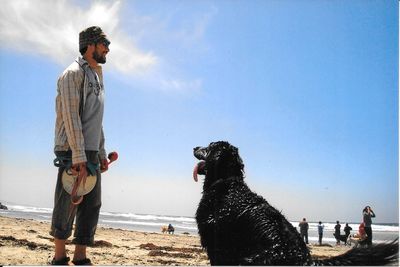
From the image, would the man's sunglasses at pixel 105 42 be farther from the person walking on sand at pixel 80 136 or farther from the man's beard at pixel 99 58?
the man's beard at pixel 99 58

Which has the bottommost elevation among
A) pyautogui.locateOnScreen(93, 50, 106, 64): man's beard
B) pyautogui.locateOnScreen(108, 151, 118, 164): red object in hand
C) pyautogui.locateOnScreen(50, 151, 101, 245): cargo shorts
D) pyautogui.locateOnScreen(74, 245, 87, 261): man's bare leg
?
pyautogui.locateOnScreen(74, 245, 87, 261): man's bare leg

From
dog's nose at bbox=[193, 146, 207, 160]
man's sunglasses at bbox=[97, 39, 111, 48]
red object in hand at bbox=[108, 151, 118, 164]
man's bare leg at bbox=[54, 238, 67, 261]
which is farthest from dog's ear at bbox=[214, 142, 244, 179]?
man's bare leg at bbox=[54, 238, 67, 261]

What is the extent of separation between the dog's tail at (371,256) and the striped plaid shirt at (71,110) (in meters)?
2.26

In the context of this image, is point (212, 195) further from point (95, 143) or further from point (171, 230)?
point (171, 230)

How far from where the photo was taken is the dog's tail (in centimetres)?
299

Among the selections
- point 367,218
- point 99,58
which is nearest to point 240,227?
point 99,58

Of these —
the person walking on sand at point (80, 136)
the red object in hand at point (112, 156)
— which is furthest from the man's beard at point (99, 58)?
the red object in hand at point (112, 156)

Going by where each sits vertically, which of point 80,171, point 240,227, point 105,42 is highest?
point 105,42

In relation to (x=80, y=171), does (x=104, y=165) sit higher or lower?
higher

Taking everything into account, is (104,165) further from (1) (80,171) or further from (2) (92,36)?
(2) (92,36)

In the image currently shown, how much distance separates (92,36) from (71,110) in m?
0.93

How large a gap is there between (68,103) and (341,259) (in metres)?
2.73

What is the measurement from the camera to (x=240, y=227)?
140 inches

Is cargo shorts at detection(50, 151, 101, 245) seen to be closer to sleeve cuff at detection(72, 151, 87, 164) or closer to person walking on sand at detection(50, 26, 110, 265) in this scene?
person walking on sand at detection(50, 26, 110, 265)
